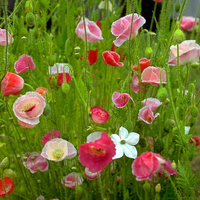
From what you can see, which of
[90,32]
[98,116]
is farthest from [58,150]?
[90,32]

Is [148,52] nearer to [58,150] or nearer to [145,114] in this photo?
[145,114]

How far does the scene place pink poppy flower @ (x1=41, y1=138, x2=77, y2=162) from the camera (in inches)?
32.3

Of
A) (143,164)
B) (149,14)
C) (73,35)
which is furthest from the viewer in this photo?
(149,14)

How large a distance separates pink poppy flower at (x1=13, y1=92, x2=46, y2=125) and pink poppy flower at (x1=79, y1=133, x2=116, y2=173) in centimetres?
12

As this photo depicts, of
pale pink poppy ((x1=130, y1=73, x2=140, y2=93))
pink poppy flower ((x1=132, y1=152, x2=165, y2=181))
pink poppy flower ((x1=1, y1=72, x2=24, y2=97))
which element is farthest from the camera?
pale pink poppy ((x1=130, y1=73, x2=140, y2=93))

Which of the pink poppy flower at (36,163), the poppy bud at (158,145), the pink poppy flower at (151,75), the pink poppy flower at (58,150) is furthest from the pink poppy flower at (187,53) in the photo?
the pink poppy flower at (36,163)

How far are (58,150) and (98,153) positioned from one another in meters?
0.12

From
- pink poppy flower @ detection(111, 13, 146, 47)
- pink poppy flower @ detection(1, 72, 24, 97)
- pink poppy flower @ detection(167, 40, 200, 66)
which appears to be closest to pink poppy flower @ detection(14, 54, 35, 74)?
pink poppy flower @ detection(1, 72, 24, 97)

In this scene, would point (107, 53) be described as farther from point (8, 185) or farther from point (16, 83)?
point (8, 185)

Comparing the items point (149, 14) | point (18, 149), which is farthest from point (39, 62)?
point (149, 14)

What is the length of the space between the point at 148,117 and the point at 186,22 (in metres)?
1.08

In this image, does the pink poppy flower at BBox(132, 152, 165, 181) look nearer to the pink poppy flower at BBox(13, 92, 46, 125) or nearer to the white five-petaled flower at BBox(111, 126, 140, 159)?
the white five-petaled flower at BBox(111, 126, 140, 159)

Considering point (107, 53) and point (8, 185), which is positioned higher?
point (107, 53)

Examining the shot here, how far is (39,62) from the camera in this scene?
1331 millimetres
